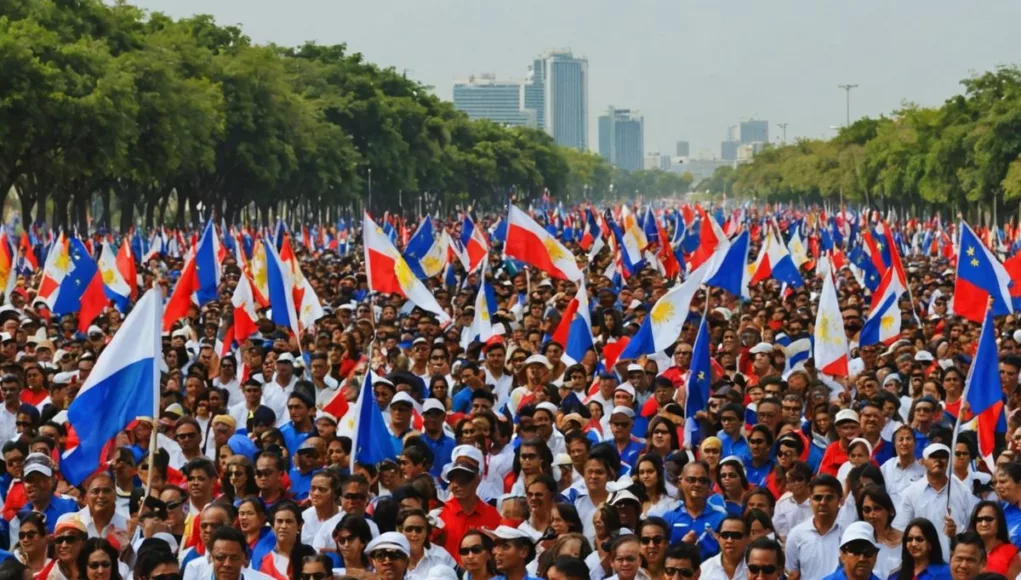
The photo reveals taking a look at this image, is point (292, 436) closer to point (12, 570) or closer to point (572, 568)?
point (12, 570)

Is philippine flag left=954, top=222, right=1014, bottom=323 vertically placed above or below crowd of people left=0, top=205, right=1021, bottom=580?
above

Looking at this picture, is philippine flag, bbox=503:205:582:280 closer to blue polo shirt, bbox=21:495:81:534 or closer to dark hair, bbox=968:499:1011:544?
blue polo shirt, bbox=21:495:81:534

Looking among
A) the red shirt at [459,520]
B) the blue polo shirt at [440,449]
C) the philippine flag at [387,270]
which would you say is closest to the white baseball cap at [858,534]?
the red shirt at [459,520]

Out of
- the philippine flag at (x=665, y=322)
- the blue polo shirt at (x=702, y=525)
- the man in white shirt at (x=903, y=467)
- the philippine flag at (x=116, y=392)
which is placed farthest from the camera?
the philippine flag at (x=665, y=322)

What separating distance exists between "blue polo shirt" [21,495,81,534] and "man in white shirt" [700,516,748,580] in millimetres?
3502

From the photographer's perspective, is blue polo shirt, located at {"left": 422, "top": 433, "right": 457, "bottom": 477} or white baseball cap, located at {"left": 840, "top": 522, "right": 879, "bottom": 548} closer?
white baseball cap, located at {"left": 840, "top": 522, "right": 879, "bottom": 548}

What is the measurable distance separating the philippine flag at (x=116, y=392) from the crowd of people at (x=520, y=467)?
0.74 ft

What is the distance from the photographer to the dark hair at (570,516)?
9.63 metres

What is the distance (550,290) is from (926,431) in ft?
39.2

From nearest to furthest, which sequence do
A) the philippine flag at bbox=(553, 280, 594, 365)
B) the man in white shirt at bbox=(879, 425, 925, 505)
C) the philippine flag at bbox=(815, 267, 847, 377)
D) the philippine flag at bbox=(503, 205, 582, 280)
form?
the man in white shirt at bbox=(879, 425, 925, 505) < the philippine flag at bbox=(815, 267, 847, 377) < the philippine flag at bbox=(553, 280, 594, 365) < the philippine flag at bbox=(503, 205, 582, 280)

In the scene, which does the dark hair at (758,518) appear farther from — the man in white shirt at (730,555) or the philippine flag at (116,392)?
the philippine flag at (116,392)

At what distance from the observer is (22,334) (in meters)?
19.0

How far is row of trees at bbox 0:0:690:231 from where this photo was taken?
48.8 m

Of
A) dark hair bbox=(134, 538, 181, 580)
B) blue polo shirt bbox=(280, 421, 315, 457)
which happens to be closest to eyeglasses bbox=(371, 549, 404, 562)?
dark hair bbox=(134, 538, 181, 580)
